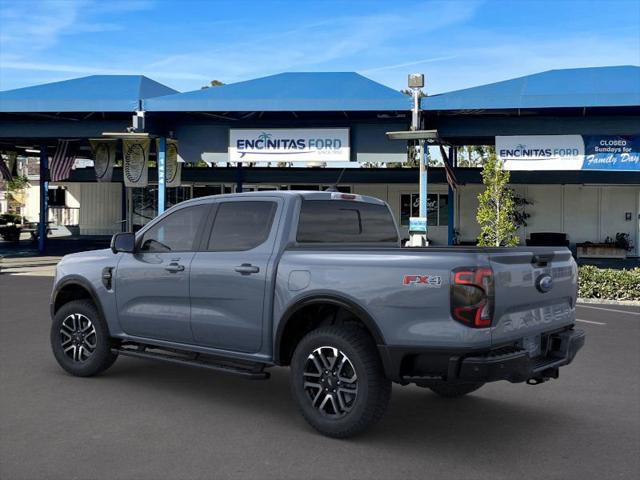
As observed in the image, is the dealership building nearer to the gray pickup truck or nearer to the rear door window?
the gray pickup truck

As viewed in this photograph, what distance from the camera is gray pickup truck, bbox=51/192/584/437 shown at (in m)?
4.57

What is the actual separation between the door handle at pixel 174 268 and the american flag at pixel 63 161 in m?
21.9

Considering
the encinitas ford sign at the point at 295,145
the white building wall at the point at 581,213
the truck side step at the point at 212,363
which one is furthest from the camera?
the white building wall at the point at 581,213

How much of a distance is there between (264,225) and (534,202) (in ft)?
86.2

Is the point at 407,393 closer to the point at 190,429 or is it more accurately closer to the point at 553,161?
the point at 190,429

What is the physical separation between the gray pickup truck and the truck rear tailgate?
0.01 m

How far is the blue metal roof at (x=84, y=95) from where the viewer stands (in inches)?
835

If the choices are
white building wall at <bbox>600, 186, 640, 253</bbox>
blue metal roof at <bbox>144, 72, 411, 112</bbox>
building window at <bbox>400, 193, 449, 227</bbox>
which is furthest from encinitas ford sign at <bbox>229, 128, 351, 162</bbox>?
white building wall at <bbox>600, 186, 640, 253</bbox>

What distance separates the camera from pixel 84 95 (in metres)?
21.9

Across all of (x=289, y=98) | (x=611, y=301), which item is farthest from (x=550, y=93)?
(x=289, y=98)

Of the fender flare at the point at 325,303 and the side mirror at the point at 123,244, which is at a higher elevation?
the side mirror at the point at 123,244

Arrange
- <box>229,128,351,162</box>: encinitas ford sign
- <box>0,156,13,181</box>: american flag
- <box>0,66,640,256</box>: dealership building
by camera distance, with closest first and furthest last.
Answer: <box>0,66,640,256</box>: dealership building → <box>229,128,351,162</box>: encinitas ford sign → <box>0,156,13,181</box>: american flag

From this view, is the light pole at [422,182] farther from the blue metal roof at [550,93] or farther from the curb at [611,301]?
the curb at [611,301]

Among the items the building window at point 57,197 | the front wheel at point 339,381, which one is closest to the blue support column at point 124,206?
the building window at point 57,197
